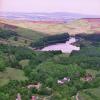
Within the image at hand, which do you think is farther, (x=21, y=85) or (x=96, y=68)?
(x=96, y=68)

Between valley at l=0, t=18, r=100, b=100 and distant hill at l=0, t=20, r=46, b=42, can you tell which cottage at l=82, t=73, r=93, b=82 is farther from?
distant hill at l=0, t=20, r=46, b=42

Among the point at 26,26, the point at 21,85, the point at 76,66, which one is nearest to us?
the point at 21,85

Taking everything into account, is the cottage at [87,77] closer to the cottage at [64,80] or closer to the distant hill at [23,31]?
the cottage at [64,80]

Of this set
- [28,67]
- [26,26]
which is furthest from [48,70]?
[26,26]

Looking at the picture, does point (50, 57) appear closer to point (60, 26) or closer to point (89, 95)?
point (60, 26)

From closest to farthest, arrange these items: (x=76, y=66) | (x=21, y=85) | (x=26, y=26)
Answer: (x=21, y=85) → (x=76, y=66) → (x=26, y=26)

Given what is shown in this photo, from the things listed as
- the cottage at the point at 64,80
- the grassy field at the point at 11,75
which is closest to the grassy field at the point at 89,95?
the cottage at the point at 64,80

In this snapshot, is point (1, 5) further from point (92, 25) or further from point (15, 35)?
point (92, 25)

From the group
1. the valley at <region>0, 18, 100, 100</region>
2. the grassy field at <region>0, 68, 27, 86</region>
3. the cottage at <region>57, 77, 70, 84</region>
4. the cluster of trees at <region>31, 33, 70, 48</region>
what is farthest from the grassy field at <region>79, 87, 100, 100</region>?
the cluster of trees at <region>31, 33, 70, 48</region>
